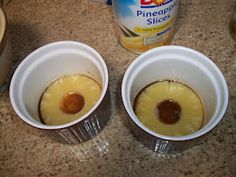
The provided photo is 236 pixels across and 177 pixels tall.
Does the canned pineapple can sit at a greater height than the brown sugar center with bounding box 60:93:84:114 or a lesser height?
greater

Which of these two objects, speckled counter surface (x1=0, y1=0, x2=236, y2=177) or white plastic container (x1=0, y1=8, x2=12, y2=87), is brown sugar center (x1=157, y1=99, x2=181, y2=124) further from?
white plastic container (x1=0, y1=8, x2=12, y2=87)

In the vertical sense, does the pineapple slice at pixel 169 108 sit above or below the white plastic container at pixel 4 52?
below

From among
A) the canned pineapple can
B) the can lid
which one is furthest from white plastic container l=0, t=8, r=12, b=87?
the canned pineapple can

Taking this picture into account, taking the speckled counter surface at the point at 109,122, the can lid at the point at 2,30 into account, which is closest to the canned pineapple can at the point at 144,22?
the speckled counter surface at the point at 109,122

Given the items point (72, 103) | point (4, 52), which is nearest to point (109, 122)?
point (72, 103)

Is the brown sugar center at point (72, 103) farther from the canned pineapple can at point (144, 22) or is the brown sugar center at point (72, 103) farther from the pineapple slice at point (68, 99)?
the canned pineapple can at point (144, 22)

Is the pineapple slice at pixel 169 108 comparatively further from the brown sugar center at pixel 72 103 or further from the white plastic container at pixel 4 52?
the white plastic container at pixel 4 52

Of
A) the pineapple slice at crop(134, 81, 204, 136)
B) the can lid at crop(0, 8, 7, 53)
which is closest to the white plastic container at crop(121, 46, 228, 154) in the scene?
the pineapple slice at crop(134, 81, 204, 136)
